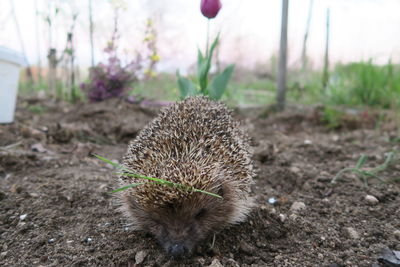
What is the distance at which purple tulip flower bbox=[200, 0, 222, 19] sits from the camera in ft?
11.1

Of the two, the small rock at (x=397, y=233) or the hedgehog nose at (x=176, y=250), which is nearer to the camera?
the hedgehog nose at (x=176, y=250)

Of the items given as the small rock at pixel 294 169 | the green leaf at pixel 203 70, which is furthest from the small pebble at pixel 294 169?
the green leaf at pixel 203 70

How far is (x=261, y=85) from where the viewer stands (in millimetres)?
12961

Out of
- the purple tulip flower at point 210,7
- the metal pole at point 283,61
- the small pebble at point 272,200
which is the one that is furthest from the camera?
the metal pole at point 283,61

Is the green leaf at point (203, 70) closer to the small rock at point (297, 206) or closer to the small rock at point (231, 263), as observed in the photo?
the small rock at point (297, 206)

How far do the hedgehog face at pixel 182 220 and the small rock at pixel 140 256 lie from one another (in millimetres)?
147

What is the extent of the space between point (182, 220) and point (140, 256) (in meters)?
0.38

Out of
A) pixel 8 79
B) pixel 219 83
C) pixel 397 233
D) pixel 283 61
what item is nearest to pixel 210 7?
pixel 219 83

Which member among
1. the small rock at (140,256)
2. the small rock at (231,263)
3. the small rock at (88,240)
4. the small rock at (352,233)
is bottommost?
the small rock at (231,263)

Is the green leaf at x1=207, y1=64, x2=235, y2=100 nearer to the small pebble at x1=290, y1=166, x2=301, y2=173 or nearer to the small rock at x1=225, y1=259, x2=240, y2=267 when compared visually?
the small pebble at x1=290, y1=166, x2=301, y2=173

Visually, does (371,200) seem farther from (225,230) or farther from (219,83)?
(219,83)

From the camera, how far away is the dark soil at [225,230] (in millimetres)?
2312

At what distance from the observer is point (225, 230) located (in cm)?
280

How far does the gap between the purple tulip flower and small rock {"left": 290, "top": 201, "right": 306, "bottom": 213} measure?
6.95 ft
